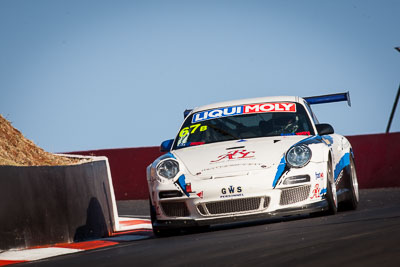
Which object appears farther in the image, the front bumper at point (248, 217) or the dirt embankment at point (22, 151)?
the dirt embankment at point (22, 151)

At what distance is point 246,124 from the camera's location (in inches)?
327

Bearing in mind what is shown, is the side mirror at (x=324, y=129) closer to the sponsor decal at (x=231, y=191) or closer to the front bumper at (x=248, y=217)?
the front bumper at (x=248, y=217)

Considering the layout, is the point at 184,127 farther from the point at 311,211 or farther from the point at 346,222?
the point at 346,222

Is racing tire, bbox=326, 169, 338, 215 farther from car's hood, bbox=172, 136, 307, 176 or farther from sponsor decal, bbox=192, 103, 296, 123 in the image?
sponsor decal, bbox=192, 103, 296, 123

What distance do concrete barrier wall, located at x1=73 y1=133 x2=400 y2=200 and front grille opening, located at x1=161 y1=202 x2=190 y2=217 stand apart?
9353mm

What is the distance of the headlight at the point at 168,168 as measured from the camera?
7.42m

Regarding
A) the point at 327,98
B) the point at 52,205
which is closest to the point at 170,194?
the point at 52,205

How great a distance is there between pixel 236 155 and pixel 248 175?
15.2 inches

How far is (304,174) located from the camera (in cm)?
716

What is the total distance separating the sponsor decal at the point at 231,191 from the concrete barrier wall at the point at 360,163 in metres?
9.46

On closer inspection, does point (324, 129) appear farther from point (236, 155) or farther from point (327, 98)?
point (327, 98)

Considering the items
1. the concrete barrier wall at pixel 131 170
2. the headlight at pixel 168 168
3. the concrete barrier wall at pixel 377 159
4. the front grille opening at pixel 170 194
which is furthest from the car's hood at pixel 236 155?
the concrete barrier wall at pixel 131 170

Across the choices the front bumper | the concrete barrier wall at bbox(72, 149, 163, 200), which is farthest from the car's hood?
the concrete barrier wall at bbox(72, 149, 163, 200)

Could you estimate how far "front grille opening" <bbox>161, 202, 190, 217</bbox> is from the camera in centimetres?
730
